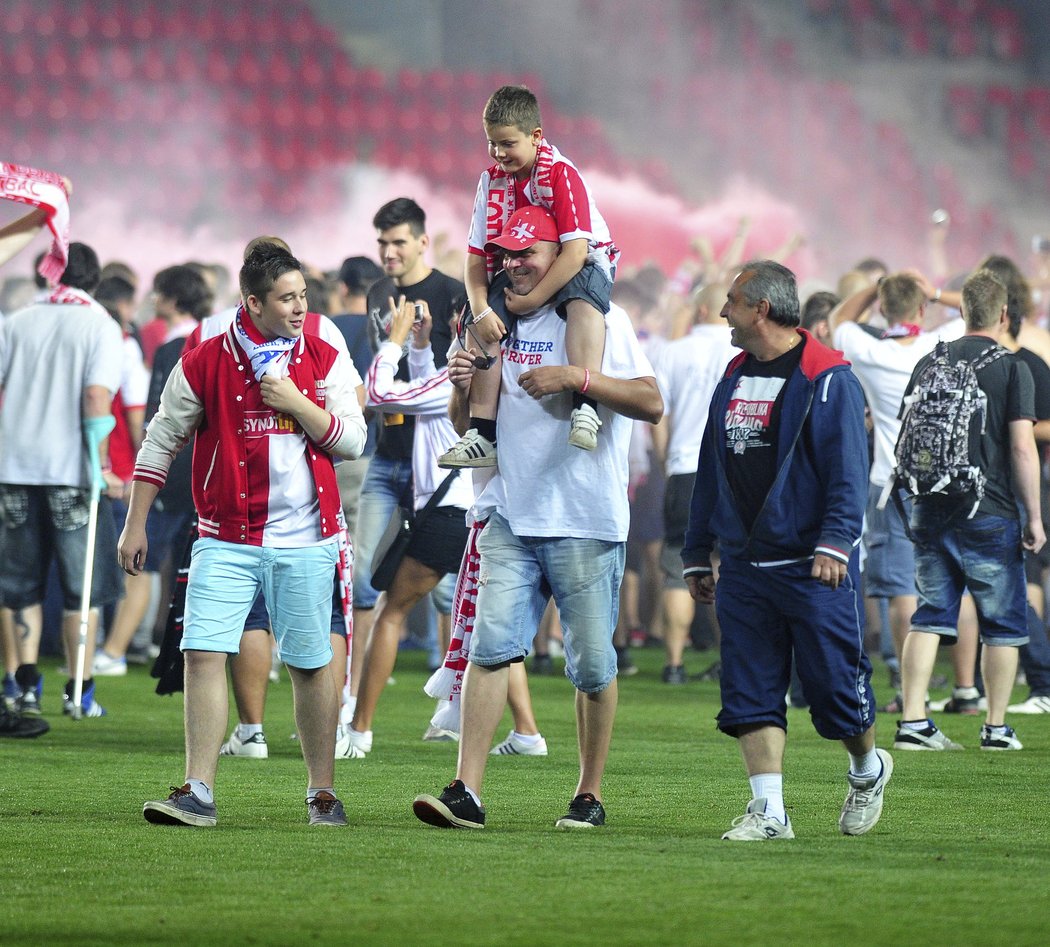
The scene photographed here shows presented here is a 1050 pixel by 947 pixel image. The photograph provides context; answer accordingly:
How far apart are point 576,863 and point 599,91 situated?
49.0 ft

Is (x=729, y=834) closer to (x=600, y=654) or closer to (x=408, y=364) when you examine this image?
(x=600, y=654)

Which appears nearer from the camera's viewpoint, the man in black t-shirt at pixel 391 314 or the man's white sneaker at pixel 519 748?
the man's white sneaker at pixel 519 748

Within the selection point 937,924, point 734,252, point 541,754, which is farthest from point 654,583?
point 937,924

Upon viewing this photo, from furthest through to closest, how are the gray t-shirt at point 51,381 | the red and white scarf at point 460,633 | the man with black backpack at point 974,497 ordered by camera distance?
the gray t-shirt at point 51,381 → the man with black backpack at point 974,497 → the red and white scarf at point 460,633

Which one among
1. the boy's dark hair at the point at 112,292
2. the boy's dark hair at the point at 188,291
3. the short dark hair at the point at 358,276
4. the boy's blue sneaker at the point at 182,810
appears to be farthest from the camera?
the boy's dark hair at the point at 112,292

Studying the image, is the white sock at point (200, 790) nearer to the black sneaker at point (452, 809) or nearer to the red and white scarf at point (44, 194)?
the black sneaker at point (452, 809)

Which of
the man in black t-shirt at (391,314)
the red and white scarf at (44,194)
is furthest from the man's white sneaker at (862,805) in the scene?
the red and white scarf at (44,194)

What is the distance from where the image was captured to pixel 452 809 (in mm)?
4668

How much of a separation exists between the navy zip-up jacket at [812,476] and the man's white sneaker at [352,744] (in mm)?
2280

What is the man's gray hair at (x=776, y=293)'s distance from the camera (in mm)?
4598

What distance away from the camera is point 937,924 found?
3492mm

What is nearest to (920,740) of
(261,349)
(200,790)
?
(200,790)

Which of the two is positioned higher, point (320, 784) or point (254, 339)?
point (254, 339)

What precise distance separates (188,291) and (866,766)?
4.95 metres
